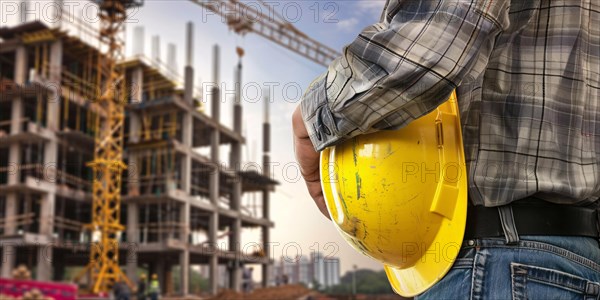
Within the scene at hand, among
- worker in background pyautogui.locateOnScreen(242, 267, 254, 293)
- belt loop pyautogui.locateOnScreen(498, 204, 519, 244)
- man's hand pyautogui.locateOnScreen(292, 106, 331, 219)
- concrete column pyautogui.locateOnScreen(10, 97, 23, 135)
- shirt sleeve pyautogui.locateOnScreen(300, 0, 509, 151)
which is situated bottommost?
worker in background pyautogui.locateOnScreen(242, 267, 254, 293)

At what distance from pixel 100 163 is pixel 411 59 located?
2398cm

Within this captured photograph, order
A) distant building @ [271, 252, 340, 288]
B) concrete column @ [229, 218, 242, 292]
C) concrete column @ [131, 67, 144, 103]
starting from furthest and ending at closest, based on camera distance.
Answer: concrete column @ [229, 218, 242, 292]
concrete column @ [131, 67, 144, 103]
distant building @ [271, 252, 340, 288]

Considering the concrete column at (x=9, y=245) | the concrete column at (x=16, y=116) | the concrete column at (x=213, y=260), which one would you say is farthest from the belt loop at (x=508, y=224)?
the concrete column at (x=213, y=260)

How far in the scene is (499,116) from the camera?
3.14 feet

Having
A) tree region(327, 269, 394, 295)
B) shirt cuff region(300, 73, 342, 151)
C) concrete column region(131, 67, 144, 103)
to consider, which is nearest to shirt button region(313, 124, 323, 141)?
shirt cuff region(300, 73, 342, 151)

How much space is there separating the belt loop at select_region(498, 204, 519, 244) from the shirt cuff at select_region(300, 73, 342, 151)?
0.92 ft

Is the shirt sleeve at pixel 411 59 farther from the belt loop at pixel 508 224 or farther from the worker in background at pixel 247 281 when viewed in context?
the worker in background at pixel 247 281

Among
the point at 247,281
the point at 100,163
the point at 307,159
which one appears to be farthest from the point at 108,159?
the point at 307,159

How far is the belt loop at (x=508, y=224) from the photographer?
0.90m

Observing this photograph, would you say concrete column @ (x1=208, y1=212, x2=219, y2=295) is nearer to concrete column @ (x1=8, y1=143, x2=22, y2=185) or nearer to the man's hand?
concrete column @ (x1=8, y1=143, x2=22, y2=185)

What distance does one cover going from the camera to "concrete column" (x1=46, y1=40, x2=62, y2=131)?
74.8ft

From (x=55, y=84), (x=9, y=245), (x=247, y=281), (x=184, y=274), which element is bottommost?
(x=247, y=281)

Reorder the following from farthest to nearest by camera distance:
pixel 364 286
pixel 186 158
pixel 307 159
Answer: pixel 186 158 < pixel 364 286 < pixel 307 159

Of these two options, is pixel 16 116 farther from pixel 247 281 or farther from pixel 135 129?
pixel 247 281
